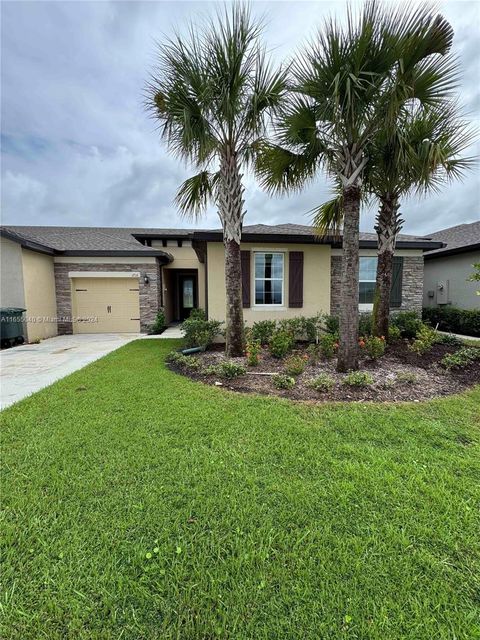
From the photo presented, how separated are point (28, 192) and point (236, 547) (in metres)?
18.6

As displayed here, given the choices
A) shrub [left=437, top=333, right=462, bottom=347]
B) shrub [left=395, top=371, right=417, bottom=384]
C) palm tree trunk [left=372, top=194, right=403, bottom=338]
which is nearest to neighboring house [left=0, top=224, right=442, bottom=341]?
palm tree trunk [left=372, top=194, right=403, bottom=338]

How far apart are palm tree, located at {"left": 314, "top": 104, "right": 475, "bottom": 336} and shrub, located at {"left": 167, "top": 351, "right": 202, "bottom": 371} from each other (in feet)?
16.0

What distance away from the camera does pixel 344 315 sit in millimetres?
5477

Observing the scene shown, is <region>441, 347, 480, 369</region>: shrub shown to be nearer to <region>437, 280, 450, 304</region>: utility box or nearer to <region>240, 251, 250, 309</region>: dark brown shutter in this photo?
<region>240, 251, 250, 309</region>: dark brown shutter

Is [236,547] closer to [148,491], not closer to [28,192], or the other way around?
[148,491]

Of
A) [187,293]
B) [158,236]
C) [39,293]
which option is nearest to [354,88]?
[39,293]

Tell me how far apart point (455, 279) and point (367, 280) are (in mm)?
4850

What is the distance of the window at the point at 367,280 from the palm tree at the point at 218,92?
20.1ft

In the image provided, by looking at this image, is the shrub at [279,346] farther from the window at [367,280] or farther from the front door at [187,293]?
the front door at [187,293]

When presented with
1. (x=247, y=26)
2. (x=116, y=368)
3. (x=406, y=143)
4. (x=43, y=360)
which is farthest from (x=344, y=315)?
(x=43, y=360)

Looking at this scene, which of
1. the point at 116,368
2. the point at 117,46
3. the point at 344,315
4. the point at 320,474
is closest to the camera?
the point at 320,474

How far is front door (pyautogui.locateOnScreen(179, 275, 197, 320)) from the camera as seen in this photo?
16.9m

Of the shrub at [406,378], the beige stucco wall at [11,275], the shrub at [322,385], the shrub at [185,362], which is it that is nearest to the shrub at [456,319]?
the shrub at [406,378]

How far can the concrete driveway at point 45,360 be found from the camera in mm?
5285
